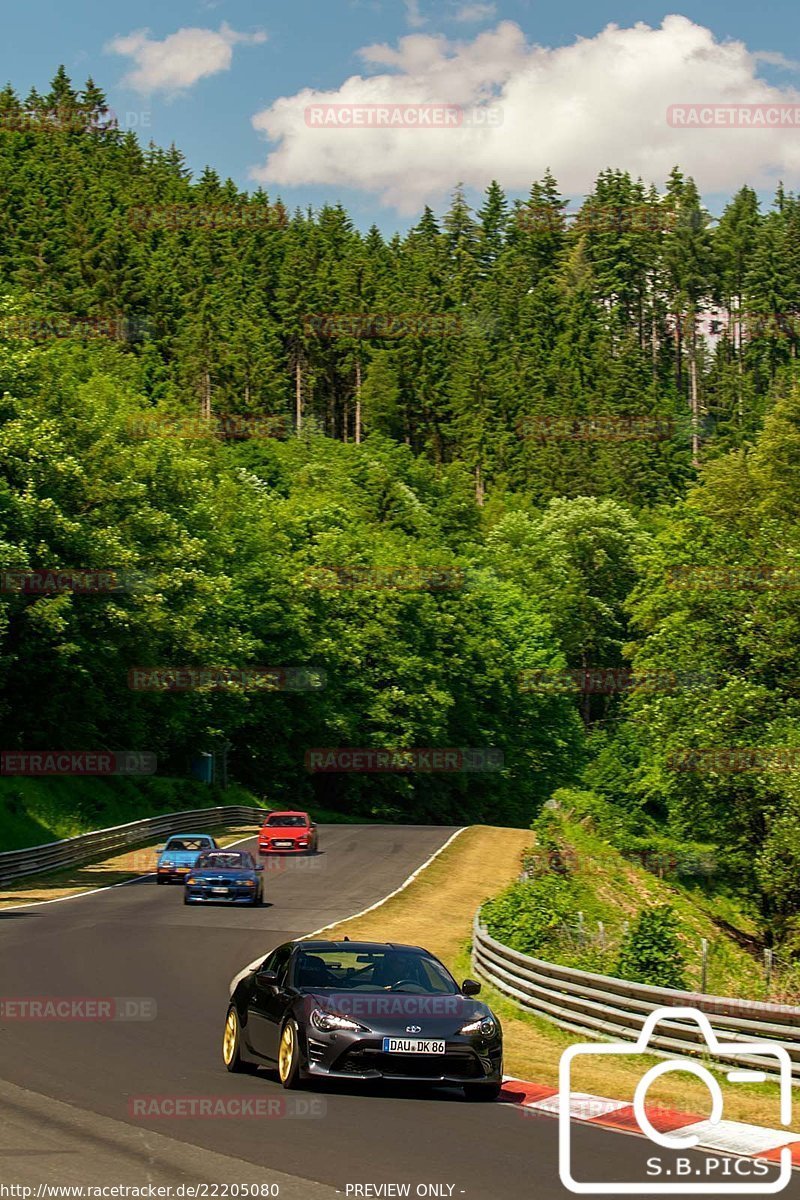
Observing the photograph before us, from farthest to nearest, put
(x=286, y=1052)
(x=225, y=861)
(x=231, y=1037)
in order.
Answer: (x=225, y=861) < (x=231, y=1037) < (x=286, y=1052)

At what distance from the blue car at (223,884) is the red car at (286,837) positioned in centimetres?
1475

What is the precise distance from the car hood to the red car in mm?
39547

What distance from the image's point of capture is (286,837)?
52.7m

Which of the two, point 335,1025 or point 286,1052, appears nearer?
point 335,1025

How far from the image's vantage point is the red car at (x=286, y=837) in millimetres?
52719

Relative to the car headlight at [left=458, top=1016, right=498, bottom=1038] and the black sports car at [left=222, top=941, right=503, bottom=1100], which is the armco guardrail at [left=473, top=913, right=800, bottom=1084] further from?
the black sports car at [left=222, top=941, right=503, bottom=1100]

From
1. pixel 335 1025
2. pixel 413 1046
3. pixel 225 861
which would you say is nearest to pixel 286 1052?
pixel 335 1025

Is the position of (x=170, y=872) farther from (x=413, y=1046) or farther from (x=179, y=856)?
(x=413, y=1046)

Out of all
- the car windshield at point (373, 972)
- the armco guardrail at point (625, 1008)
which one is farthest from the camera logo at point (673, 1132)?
the car windshield at point (373, 972)

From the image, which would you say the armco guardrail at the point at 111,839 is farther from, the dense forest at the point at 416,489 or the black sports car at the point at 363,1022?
the black sports car at the point at 363,1022

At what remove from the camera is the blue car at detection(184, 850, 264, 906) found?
3678 centimetres

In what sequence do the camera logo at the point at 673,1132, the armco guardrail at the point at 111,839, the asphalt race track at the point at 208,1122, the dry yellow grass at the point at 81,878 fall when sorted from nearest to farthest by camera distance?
the camera logo at the point at 673,1132
the asphalt race track at the point at 208,1122
the dry yellow grass at the point at 81,878
the armco guardrail at the point at 111,839

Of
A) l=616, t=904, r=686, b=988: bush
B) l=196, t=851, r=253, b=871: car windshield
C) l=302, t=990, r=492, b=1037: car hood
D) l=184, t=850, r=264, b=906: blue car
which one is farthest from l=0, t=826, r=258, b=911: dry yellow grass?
l=302, t=990, r=492, b=1037: car hood

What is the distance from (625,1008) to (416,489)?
10191 centimetres
